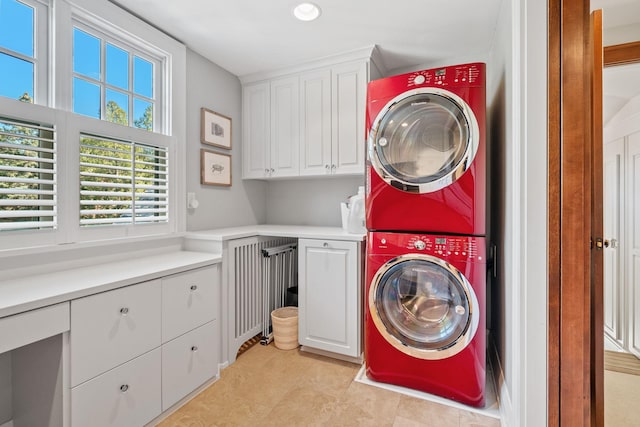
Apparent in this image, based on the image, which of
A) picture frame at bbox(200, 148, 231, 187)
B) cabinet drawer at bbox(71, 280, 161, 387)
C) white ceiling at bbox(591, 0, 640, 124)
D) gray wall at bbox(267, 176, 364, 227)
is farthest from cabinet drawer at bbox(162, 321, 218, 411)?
white ceiling at bbox(591, 0, 640, 124)

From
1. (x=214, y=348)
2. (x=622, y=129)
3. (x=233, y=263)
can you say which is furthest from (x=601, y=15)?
(x=214, y=348)

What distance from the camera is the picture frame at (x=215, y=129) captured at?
2393 millimetres

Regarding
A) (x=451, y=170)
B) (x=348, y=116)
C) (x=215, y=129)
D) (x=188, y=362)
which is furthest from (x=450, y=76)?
(x=188, y=362)

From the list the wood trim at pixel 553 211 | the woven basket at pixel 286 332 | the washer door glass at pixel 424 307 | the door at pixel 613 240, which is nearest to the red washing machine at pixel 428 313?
the washer door glass at pixel 424 307

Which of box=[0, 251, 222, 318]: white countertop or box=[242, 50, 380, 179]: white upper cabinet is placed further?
box=[242, 50, 380, 179]: white upper cabinet

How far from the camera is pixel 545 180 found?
1150 millimetres

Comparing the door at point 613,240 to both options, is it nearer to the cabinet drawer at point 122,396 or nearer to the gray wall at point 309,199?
the gray wall at point 309,199

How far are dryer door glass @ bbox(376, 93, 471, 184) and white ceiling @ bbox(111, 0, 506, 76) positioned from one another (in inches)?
25.1

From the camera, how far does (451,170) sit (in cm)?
164

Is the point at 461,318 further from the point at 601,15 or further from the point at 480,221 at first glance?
the point at 601,15

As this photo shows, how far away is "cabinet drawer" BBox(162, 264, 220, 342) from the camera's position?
160 centimetres

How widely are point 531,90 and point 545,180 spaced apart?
358 millimetres

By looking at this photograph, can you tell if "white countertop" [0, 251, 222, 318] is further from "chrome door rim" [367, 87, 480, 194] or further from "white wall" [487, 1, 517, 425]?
"white wall" [487, 1, 517, 425]

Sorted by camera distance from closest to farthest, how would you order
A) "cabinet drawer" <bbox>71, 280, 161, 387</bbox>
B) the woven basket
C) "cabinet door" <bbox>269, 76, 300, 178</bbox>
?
"cabinet drawer" <bbox>71, 280, 161, 387</bbox>, the woven basket, "cabinet door" <bbox>269, 76, 300, 178</bbox>
